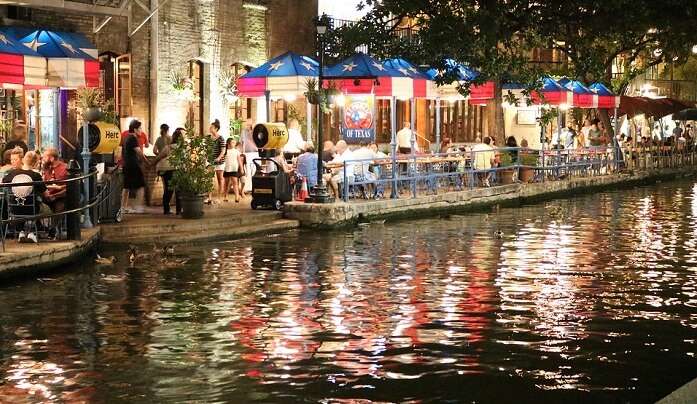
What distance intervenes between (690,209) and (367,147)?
7.53 m

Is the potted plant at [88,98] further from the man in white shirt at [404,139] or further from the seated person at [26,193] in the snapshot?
the man in white shirt at [404,139]

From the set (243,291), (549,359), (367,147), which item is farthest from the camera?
(367,147)

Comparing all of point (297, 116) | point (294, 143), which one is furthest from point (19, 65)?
point (297, 116)

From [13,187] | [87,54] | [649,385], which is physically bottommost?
[649,385]

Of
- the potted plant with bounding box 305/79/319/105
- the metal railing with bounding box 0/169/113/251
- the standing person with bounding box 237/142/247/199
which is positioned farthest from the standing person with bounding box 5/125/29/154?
the potted plant with bounding box 305/79/319/105

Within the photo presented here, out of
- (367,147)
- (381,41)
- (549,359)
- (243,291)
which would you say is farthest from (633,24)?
(381,41)

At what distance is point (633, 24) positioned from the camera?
18531 mm

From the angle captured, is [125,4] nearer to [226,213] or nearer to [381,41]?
[226,213]

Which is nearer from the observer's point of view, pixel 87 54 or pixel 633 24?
pixel 633 24

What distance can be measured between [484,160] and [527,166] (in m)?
2.95

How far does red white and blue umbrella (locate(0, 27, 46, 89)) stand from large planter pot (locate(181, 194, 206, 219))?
337cm

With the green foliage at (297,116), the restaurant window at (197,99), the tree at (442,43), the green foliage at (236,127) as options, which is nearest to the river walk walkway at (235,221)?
the tree at (442,43)

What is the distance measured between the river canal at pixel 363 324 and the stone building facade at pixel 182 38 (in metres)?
8.61

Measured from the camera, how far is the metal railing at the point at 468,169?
26.9 meters
